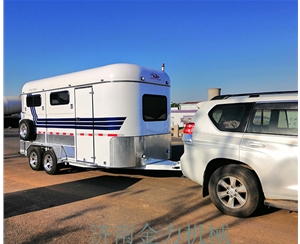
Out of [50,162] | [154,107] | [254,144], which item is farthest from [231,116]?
[50,162]

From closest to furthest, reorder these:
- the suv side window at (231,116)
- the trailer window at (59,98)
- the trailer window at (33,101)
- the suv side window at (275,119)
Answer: the suv side window at (275,119) → the suv side window at (231,116) → the trailer window at (59,98) → the trailer window at (33,101)

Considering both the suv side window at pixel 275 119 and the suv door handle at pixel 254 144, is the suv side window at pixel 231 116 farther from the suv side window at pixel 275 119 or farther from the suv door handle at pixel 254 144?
the suv door handle at pixel 254 144

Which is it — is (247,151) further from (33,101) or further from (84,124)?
(33,101)

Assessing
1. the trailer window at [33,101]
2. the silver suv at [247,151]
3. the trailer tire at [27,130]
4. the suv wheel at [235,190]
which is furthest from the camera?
the trailer tire at [27,130]

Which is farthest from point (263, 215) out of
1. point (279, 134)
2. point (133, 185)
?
point (133, 185)

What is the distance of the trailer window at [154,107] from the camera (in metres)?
6.61

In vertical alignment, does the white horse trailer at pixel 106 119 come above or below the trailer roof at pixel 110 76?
below

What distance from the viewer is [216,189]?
14.9 ft

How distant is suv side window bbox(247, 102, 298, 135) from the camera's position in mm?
4055

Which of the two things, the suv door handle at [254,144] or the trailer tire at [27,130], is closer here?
the suv door handle at [254,144]

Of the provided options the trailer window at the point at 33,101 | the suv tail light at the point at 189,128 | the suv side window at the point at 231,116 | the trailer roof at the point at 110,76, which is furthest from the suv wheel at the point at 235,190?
the trailer window at the point at 33,101

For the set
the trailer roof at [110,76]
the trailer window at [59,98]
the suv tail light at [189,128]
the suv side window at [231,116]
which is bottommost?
the suv tail light at [189,128]

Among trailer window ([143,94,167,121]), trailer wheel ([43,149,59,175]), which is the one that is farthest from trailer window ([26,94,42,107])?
→ trailer window ([143,94,167,121])

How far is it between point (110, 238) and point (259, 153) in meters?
2.50
